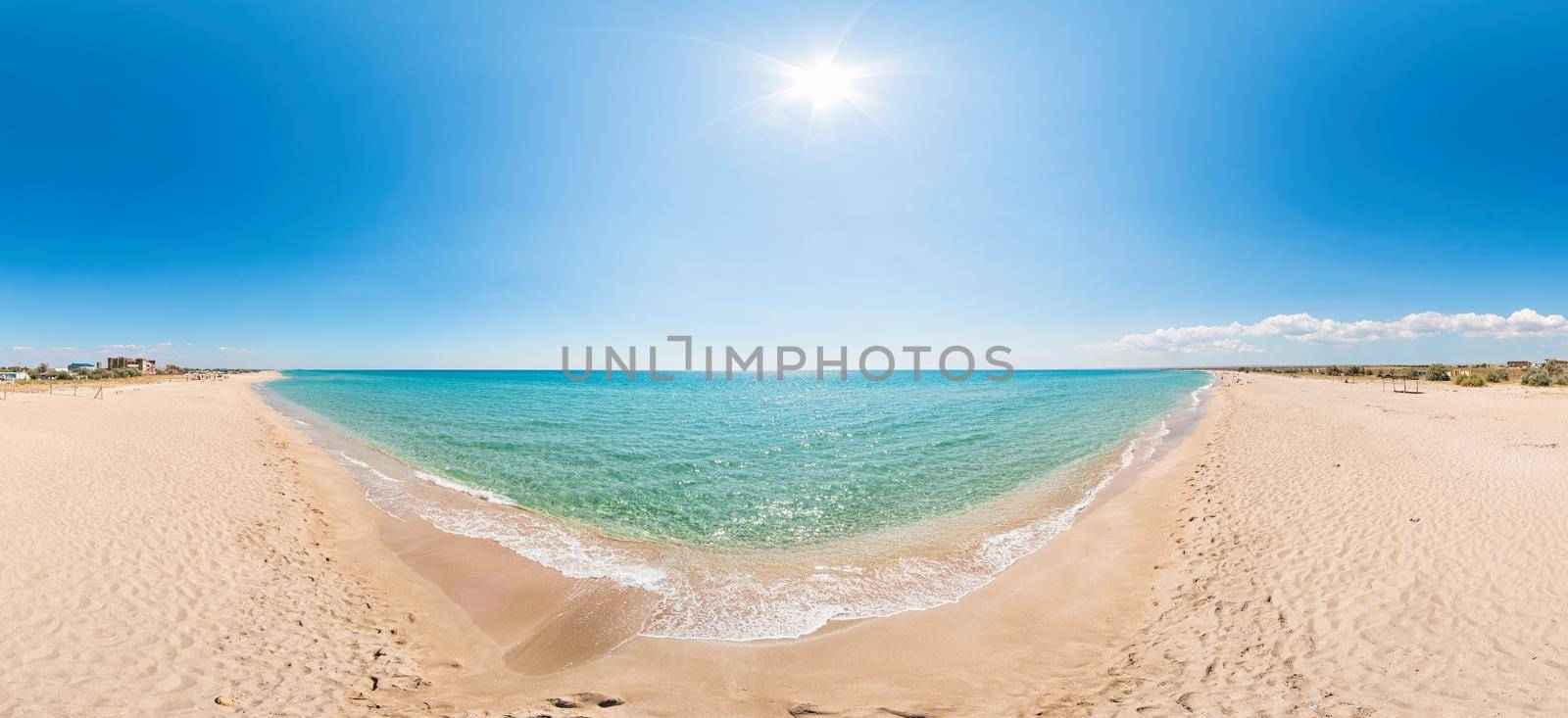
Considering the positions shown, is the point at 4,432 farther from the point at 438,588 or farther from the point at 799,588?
the point at 799,588

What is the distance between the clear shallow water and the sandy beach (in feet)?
2.39

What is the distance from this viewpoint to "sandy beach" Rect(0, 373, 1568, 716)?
5.72 meters

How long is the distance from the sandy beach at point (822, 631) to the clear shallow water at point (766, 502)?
2.39 feet

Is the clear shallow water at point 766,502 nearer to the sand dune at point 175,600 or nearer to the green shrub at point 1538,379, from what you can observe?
the sand dune at point 175,600

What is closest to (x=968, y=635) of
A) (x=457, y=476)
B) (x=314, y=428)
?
(x=457, y=476)

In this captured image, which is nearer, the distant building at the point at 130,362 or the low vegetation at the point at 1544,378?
the low vegetation at the point at 1544,378

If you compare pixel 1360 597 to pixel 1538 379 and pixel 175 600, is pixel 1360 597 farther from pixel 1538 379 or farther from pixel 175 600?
pixel 1538 379

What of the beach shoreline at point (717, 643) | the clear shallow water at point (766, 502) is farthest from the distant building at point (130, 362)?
the beach shoreline at point (717, 643)

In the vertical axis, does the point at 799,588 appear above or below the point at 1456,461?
below

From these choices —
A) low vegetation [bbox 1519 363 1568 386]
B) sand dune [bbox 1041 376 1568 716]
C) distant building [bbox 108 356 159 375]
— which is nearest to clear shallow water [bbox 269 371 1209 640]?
sand dune [bbox 1041 376 1568 716]

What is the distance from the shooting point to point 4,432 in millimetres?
17938

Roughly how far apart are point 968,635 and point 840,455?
1347 centimetres

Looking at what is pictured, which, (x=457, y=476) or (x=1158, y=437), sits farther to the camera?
(x=1158, y=437)

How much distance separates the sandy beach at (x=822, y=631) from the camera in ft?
18.8
